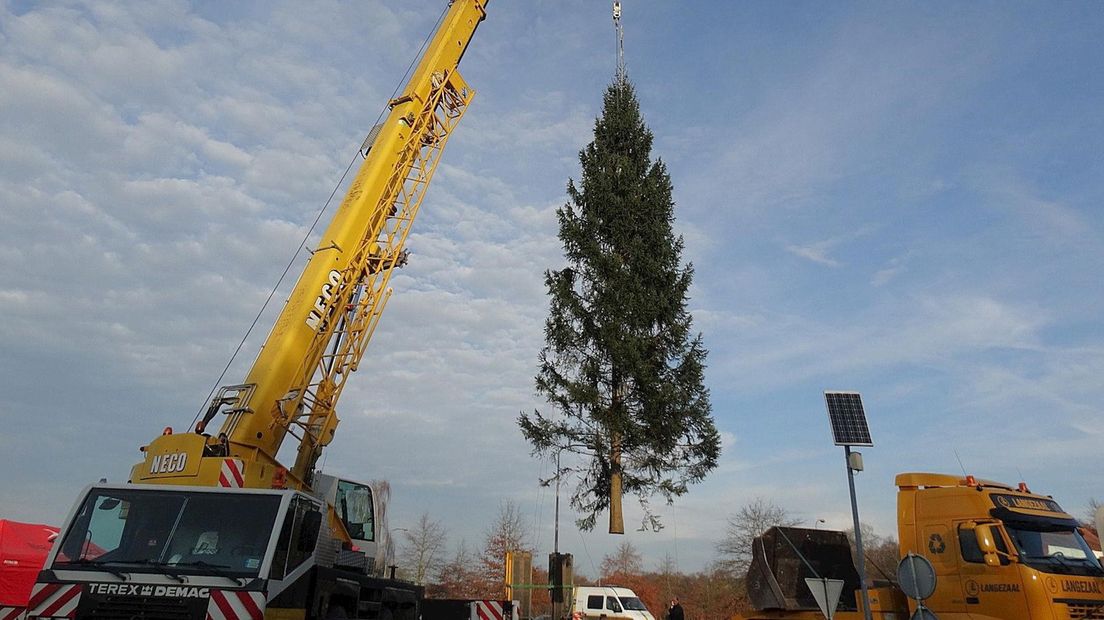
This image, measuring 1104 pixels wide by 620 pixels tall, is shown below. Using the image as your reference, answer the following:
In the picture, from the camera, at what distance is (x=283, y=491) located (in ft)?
24.5

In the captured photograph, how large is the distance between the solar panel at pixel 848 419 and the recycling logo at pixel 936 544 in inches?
62.2

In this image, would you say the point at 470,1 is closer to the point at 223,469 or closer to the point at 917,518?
the point at 223,469

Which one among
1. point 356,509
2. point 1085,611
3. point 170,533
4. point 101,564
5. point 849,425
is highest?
point 849,425

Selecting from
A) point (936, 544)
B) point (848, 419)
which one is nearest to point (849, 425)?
point (848, 419)

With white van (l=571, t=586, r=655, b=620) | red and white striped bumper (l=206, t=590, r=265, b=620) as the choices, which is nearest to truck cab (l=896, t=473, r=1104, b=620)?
red and white striped bumper (l=206, t=590, r=265, b=620)

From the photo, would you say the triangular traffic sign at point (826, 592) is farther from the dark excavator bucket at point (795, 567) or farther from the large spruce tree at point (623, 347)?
the large spruce tree at point (623, 347)

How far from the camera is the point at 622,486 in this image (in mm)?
21109

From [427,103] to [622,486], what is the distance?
1254 centimetres

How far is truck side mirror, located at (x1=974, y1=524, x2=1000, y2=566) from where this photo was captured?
965 cm

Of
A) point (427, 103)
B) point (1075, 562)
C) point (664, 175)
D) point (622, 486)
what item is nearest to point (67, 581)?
point (427, 103)

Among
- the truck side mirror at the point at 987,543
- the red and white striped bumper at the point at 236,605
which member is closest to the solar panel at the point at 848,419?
the truck side mirror at the point at 987,543

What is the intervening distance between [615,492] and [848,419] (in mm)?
10322

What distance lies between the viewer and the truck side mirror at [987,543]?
9.65 m

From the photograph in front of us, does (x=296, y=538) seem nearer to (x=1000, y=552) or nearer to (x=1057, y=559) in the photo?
(x=1000, y=552)
